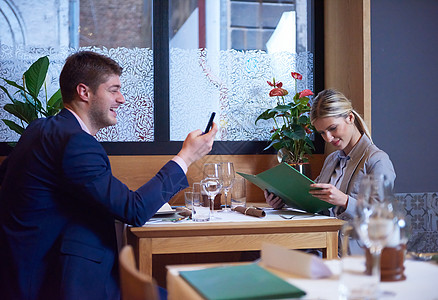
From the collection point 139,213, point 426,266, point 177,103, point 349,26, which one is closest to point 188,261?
point 177,103

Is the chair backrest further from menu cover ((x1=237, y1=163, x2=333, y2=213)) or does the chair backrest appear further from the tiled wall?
the tiled wall

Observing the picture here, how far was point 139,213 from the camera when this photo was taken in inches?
67.1

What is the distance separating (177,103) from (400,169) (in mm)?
1439

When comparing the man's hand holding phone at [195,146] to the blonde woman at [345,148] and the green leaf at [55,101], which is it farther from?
the green leaf at [55,101]

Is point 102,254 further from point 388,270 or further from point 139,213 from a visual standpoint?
point 388,270

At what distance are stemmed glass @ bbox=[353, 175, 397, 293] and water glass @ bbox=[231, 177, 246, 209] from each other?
1315 millimetres

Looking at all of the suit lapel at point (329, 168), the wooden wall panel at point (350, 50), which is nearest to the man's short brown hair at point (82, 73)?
the suit lapel at point (329, 168)

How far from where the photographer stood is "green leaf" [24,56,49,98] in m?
2.65

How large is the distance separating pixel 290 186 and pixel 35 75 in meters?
1.49

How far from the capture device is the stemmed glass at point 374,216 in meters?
1.00

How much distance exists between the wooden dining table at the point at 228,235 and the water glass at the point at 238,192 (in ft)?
1.13

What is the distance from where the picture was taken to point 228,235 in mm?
1973

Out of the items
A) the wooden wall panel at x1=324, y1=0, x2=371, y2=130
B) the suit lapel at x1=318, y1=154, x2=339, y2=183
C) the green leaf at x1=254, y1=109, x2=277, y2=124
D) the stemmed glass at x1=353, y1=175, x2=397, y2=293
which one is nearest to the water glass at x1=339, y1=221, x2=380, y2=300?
the stemmed glass at x1=353, y1=175, x2=397, y2=293

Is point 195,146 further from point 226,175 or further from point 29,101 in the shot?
point 29,101
